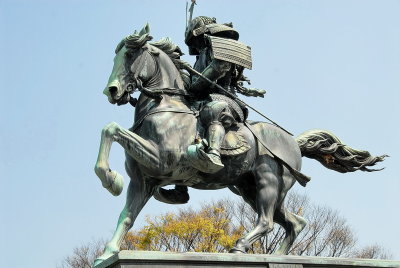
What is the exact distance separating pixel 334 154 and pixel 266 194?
1718mm

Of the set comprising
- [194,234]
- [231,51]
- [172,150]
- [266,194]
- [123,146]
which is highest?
[231,51]

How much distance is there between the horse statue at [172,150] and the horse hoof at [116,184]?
0.04 feet

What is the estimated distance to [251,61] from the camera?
9281 millimetres

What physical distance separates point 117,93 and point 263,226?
254cm

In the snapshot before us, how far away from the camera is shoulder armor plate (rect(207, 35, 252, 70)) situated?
29.2 feet

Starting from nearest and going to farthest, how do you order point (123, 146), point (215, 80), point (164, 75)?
point (123, 146)
point (164, 75)
point (215, 80)

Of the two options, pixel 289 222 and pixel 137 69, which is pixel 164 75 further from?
pixel 289 222

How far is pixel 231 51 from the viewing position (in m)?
9.01

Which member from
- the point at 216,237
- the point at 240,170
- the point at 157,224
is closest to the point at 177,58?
the point at 240,170

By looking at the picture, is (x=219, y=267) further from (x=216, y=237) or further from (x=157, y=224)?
(x=157, y=224)

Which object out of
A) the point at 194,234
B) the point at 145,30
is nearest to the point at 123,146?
the point at 145,30

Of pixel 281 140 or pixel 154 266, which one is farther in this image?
pixel 281 140

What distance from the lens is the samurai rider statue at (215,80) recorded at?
809 cm

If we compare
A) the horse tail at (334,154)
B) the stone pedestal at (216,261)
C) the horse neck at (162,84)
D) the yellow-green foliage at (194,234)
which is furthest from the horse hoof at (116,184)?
the yellow-green foliage at (194,234)
